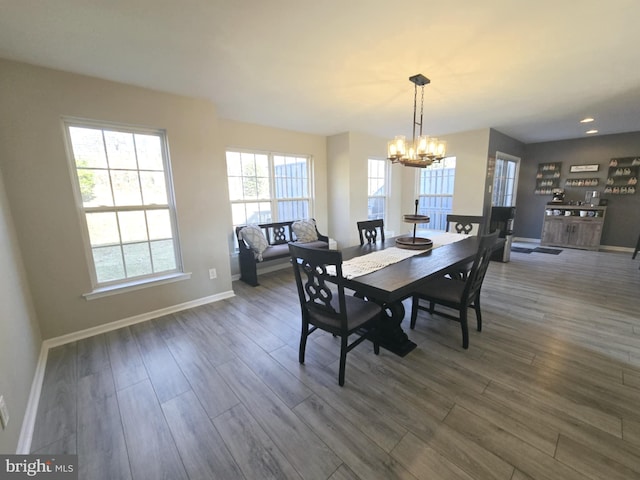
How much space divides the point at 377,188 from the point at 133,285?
4687mm

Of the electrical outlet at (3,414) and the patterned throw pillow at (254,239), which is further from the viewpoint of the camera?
the patterned throw pillow at (254,239)

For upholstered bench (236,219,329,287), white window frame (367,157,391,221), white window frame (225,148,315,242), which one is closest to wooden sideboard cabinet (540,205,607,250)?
white window frame (367,157,391,221)

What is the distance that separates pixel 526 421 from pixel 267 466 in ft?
4.96

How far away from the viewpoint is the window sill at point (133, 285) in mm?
2523

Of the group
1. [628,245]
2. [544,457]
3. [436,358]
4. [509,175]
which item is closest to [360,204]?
[436,358]

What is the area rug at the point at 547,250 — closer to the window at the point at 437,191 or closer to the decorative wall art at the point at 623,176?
the decorative wall art at the point at 623,176

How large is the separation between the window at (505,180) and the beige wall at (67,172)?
5399 millimetres

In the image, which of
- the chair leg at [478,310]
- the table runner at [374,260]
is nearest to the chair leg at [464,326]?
the chair leg at [478,310]

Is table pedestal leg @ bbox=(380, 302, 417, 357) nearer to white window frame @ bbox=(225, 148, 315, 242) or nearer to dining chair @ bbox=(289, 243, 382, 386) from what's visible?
dining chair @ bbox=(289, 243, 382, 386)

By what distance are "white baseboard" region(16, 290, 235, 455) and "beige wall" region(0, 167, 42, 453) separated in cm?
5

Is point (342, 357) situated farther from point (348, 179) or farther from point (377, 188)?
point (377, 188)

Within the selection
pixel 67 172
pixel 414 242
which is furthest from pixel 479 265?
pixel 67 172

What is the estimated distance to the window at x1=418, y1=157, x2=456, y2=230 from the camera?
214 inches

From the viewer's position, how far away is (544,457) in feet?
4.31
